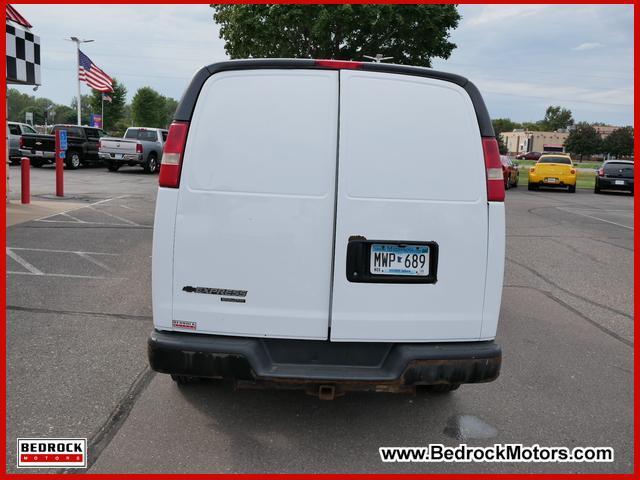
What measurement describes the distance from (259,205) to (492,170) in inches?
50.1

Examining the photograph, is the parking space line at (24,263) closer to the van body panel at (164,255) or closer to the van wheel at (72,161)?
the van body panel at (164,255)

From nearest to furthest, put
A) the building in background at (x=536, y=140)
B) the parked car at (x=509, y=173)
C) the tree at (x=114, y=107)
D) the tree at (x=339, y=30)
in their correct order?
the parked car at (x=509, y=173)
the tree at (x=339, y=30)
the tree at (x=114, y=107)
the building in background at (x=536, y=140)

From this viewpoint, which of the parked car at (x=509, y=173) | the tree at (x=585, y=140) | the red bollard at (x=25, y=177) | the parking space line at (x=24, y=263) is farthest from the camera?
the tree at (x=585, y=140)

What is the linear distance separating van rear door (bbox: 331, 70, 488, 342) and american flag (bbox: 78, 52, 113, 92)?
31133 millimetres

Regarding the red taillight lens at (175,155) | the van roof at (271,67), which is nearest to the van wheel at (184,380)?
the red taillight lens at (175,155)

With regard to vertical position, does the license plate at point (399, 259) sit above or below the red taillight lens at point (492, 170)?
below

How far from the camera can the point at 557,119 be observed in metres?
172

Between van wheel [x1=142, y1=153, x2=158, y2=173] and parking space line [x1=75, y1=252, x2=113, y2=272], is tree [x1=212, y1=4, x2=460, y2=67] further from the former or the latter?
parking space line [x1=75, y1=252, x2=113, y2=272]

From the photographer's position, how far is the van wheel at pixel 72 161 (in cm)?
2545

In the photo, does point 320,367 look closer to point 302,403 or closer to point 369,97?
point 302,403

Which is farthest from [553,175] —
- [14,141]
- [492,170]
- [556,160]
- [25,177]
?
[492,170]

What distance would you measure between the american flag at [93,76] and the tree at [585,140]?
10811 centimetres

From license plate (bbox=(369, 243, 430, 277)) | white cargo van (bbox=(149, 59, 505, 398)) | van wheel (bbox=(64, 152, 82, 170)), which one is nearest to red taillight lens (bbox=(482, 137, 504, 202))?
white cargo van (bbox=(149, 59, 505, 398))

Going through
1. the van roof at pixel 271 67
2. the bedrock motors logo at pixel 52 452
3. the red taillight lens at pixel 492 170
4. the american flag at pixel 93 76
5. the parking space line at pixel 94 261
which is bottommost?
the bedrock motors logo at pixel 52 452
